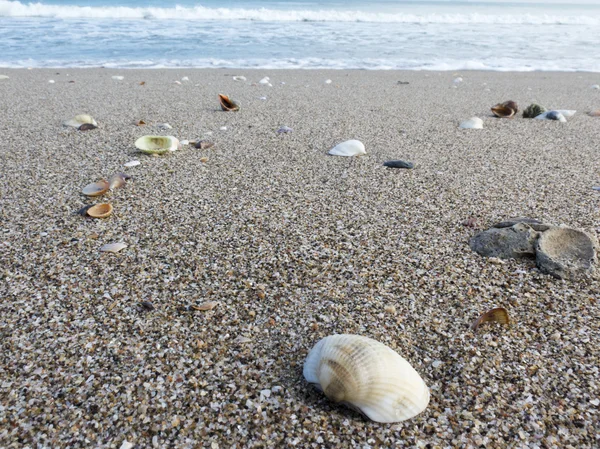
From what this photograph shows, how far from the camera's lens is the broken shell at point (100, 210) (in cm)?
229

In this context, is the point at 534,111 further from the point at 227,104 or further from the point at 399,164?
the point at 227,104

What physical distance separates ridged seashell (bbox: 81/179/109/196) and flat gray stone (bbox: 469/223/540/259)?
78.7 inches

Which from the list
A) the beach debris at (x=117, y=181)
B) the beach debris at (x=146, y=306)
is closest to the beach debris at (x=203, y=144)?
the beach debris at (x=117, y=181)

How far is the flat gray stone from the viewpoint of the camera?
6.40 feet

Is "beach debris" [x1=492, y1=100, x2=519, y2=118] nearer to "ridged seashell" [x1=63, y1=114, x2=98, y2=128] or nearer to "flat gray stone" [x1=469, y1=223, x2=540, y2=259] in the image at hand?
"flat gray stone" [x1=469, y1=223, x2=540, y2=259]

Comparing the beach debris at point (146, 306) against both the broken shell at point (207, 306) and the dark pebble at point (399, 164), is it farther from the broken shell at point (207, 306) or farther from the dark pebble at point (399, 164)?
the dark pebble at point (399, 164)

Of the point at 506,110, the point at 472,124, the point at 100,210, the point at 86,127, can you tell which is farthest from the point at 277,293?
the point at 506,110

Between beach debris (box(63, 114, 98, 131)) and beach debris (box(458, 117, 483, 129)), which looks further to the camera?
beach debris (box(458, 117, 483, 129))

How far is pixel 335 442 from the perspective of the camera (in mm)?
1151

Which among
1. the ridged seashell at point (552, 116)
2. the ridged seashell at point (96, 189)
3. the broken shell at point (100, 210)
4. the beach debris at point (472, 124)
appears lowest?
the broken shell at point (100, 210)

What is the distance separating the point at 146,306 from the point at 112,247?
0.50 m

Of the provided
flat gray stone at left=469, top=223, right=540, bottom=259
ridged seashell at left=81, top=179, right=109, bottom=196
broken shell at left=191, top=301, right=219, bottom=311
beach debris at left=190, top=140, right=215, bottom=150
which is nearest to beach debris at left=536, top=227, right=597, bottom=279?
flat gray stone at left=469, top=223, right=540, bottom=259

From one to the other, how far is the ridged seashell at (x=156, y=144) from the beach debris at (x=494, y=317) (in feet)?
8.24

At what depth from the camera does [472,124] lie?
13.9ft
